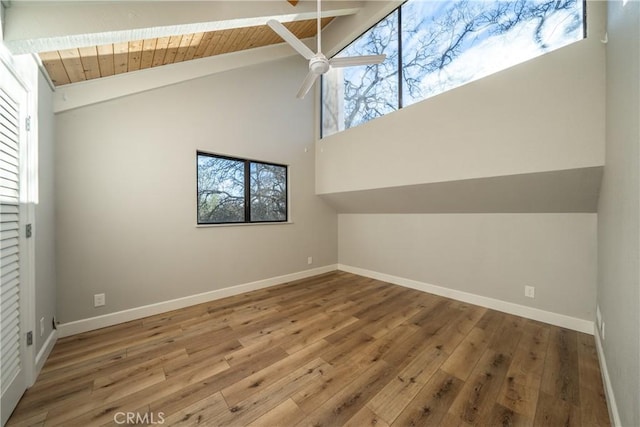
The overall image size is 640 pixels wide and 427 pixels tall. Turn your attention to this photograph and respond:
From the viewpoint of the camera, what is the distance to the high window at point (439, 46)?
196cm

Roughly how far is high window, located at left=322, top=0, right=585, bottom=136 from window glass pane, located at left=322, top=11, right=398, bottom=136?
1 cm

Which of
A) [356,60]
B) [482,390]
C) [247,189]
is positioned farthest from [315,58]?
[482,390]

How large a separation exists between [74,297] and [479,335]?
3783 millimetres

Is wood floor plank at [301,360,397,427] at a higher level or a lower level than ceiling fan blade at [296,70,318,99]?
lower

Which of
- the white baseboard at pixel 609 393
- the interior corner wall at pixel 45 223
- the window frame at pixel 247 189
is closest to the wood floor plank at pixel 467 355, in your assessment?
the white baseboard at pixel 609 393

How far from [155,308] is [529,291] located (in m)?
4.07

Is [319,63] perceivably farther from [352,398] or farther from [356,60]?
[352,398]

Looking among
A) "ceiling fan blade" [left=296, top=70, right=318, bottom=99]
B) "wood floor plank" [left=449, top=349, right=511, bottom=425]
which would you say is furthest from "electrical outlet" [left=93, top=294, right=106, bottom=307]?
"wood floor plank" [left=449, top=349, right=511, bottom=425]

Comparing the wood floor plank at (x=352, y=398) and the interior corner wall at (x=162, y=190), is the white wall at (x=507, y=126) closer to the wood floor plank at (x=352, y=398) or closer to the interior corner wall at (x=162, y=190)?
the interior corner wall at (x=162, y=190)

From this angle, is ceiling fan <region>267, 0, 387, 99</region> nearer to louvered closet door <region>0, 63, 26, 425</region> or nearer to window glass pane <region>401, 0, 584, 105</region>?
window glass pane <region>401, 0, 584, 105</region>

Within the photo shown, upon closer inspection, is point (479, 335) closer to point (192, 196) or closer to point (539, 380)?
point (539, 380)

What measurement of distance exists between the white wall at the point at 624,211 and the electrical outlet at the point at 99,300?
141 inches

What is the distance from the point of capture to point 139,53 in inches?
82.7

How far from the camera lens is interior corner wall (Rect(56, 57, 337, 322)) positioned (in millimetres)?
2121
